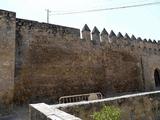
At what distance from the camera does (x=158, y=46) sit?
1619 centimetres

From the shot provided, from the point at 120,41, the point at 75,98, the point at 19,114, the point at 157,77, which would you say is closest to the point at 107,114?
the point at 19,114

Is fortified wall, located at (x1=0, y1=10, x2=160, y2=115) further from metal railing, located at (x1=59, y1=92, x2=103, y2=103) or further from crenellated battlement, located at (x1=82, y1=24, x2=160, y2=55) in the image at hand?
metal railing, located at (x1=59, y1=92, x2=103, y2=103)

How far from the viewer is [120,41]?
1319cm

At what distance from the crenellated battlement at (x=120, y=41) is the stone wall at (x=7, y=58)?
14.1ft

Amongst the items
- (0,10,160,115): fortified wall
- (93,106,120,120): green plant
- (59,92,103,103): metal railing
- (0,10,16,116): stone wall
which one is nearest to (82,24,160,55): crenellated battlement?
(0,10,160,115): fortified wall

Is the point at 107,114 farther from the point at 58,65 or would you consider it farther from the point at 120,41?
the point at 120,41

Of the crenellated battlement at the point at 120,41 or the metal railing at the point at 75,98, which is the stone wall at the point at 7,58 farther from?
the crenellated battlement at the point at 120,41

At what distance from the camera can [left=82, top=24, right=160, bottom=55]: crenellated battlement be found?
11479 mm

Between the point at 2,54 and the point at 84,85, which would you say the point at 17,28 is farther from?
the point at 84,85

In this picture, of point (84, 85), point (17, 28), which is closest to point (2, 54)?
point (17, 28)

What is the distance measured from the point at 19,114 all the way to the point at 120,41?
8246mm

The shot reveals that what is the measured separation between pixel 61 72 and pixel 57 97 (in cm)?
120

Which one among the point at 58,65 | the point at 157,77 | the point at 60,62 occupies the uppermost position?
the point at 60,62

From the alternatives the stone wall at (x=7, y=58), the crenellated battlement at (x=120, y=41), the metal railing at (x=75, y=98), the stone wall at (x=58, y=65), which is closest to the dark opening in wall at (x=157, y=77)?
the crenellated battlement at (x=120, y=41)
